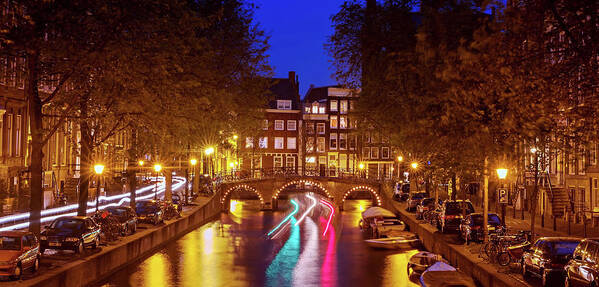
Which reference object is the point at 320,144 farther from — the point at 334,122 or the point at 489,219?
the point at 489,219

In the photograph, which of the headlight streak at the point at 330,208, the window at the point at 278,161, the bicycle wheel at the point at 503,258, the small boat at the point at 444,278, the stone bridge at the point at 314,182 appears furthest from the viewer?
the window at the point at 278,161

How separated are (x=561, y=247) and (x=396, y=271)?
48.4ft

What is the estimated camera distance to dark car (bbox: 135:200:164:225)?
42938mm

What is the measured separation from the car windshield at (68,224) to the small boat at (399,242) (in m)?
21.5

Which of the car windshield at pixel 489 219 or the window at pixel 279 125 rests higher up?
the window at pixel 279 125

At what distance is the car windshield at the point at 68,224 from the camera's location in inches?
1135

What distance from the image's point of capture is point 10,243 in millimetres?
22391

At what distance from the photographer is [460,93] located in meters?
17.4

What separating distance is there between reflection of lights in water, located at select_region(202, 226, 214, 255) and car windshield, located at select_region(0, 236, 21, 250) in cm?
1953

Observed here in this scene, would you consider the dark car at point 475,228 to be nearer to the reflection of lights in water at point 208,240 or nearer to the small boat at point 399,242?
the small boat at point 399,242

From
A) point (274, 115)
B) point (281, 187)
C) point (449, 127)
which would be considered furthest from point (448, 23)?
point (274, 115)

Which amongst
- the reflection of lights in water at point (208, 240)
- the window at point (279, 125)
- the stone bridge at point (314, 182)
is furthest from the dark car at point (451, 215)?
the window at point (279, 125)

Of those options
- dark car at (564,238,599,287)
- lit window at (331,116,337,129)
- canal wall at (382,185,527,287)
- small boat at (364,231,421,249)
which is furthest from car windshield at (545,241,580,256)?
lit window at (331,116,337,129)

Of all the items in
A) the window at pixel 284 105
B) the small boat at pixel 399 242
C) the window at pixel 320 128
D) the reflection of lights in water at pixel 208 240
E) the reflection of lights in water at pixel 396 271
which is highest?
the window at pixel 284 105
